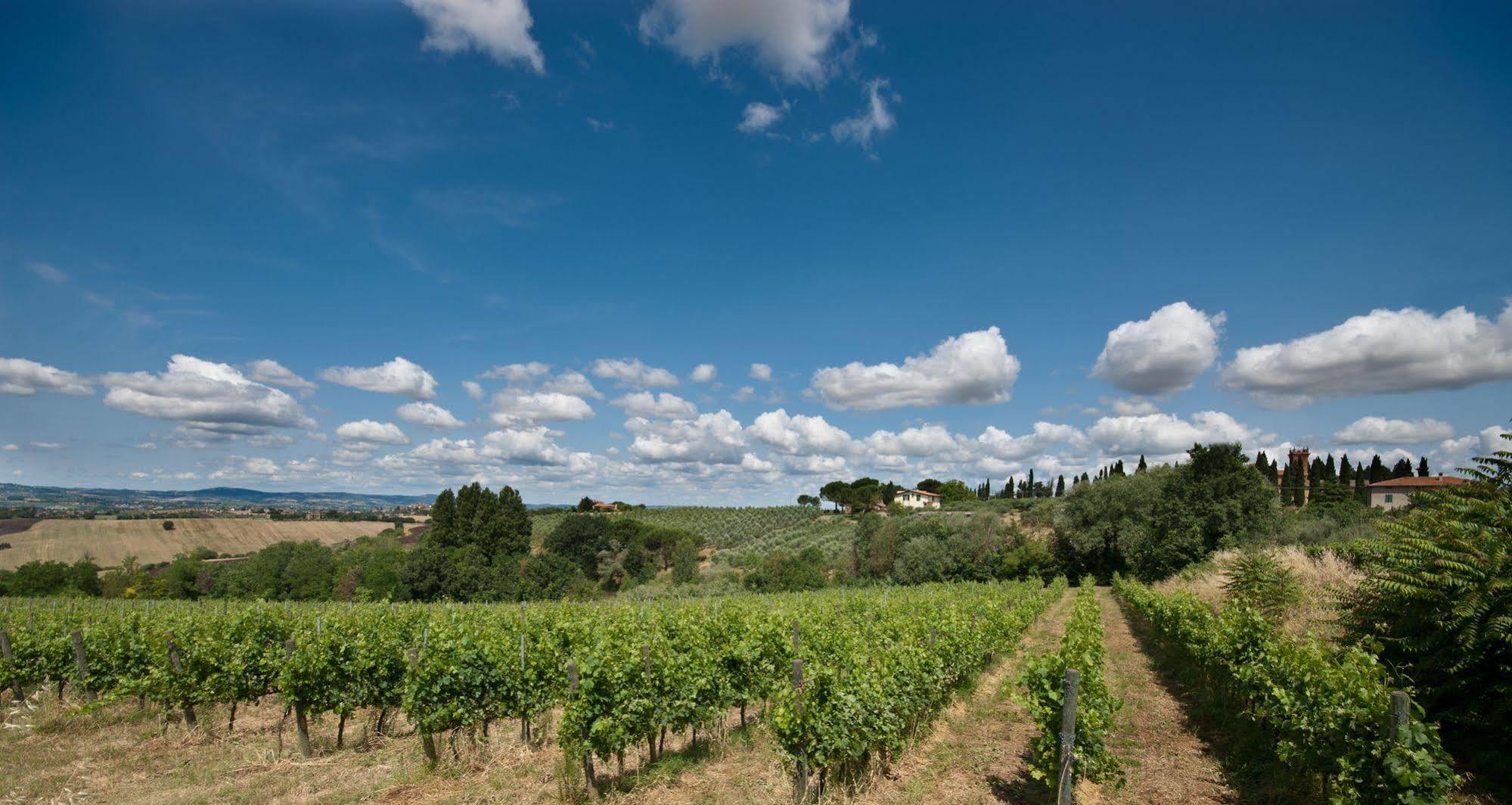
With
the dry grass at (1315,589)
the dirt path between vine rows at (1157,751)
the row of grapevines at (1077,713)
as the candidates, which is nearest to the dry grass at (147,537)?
the dirt path between vine rows at (1157,751)

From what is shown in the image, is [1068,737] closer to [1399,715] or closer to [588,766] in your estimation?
[1399,715]

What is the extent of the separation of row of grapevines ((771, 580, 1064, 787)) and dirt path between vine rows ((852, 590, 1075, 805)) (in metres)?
0.33

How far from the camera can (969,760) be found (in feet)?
28.6

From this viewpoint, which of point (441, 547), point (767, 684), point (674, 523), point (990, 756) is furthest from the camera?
point (674, 523)

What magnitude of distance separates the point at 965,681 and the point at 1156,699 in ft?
12.0

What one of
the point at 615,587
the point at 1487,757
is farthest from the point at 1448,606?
the point at 615,587

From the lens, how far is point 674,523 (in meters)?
80.4

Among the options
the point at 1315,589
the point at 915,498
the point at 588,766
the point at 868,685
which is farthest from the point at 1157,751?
the point at 915,498

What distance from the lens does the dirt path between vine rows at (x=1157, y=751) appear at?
7590mm

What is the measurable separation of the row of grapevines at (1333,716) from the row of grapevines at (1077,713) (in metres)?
1.64

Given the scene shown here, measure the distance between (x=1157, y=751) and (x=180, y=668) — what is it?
1583 centimetres

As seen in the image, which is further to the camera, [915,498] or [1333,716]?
[915,498]

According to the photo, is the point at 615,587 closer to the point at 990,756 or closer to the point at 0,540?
the point at 990,756

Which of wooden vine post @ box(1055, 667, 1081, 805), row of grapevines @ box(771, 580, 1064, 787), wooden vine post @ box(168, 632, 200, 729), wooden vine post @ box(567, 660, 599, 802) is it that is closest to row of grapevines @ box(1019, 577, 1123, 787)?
wooden vine post @ box(1055, 667, 1081, 805)
